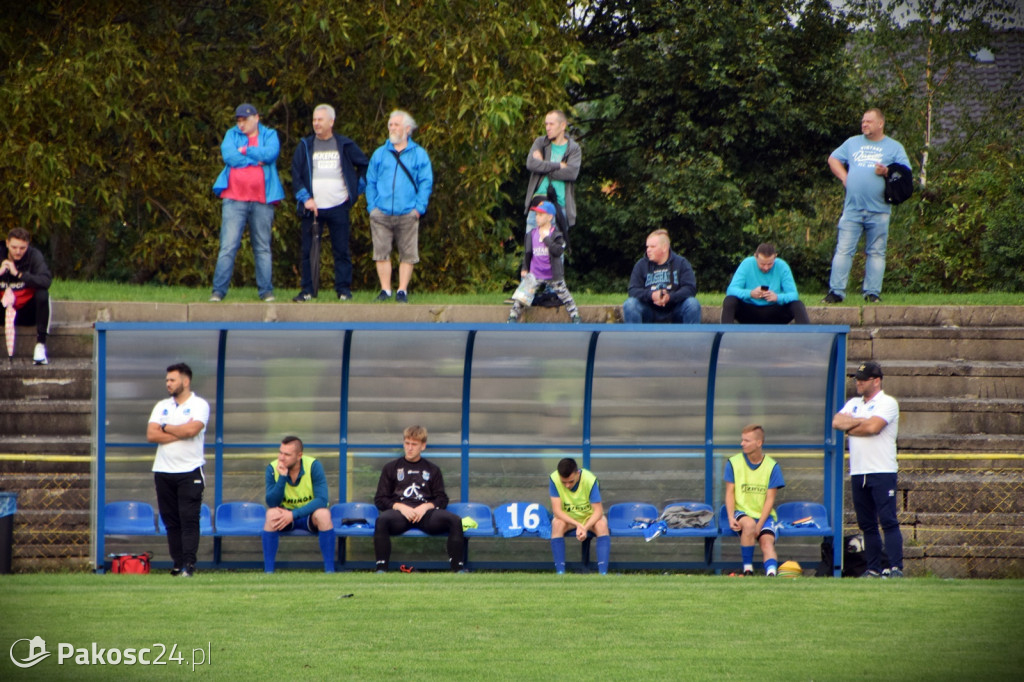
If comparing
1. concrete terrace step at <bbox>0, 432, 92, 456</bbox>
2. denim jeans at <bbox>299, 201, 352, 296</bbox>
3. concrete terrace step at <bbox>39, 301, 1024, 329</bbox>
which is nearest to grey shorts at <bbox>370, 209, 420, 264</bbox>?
denim jeans at <bbox>299, 201, 352, 296</bbox>

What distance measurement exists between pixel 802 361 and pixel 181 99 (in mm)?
9814

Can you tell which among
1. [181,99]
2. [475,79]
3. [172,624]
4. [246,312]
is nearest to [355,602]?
[172,624]

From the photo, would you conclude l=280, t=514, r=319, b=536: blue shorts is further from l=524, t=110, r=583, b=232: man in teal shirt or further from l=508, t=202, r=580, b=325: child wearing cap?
l=524, t=110, r=583, b=232: man in teal shirt

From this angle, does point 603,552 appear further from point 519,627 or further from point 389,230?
point 389,230

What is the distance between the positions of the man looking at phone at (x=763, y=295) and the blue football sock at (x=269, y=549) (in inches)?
174

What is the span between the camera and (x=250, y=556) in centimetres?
1079

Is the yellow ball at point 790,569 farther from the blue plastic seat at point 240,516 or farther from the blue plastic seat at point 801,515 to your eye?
the blue plastic seat at point 240,516

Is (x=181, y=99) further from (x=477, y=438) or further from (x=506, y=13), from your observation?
(x=477, y=438)

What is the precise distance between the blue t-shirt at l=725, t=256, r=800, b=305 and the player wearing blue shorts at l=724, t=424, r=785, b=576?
1.69m

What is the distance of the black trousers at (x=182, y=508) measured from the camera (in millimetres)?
9742

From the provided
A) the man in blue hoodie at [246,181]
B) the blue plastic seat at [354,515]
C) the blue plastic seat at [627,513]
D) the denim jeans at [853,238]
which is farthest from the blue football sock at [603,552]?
the man in blue hoodie at [246,181]

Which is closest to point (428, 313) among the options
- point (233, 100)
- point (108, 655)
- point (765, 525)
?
point (765, 525)

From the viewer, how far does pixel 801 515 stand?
10.9 meters

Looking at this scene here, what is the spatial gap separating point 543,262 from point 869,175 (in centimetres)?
354
